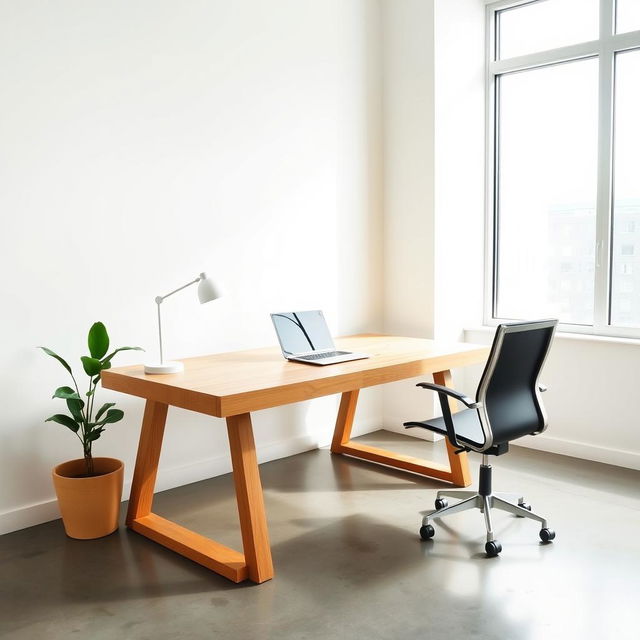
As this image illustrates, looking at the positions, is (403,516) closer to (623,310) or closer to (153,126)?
(623,310)

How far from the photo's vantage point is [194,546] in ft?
9.80

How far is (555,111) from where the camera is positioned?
4590mm

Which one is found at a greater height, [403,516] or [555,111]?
[555,111]

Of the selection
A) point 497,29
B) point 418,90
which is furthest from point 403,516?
point 497,29

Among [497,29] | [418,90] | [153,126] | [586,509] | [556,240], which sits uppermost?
A: [497,29]

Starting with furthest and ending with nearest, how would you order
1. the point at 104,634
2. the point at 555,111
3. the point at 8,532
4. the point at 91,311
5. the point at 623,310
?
1. the point at 555,111
2. the point at 623,310
3. the point at 91,311
4. the point at 8,532
5. the point at 104,634

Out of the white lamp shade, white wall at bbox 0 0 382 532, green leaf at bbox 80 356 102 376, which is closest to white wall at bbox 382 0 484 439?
white wall at bbox 0 0 382 532

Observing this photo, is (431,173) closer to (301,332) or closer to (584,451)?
(301,332)

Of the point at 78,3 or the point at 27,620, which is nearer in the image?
the point at 27,620

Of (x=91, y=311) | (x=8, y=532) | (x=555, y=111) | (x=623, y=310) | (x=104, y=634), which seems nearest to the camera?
(x=104, y=634)

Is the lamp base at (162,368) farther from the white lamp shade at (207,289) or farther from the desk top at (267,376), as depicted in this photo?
the white lamp shade at (207,289)

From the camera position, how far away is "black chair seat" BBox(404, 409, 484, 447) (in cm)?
300

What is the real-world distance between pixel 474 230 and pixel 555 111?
906 millimetres

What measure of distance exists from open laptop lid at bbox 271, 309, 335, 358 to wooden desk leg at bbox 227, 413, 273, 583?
810 mm
